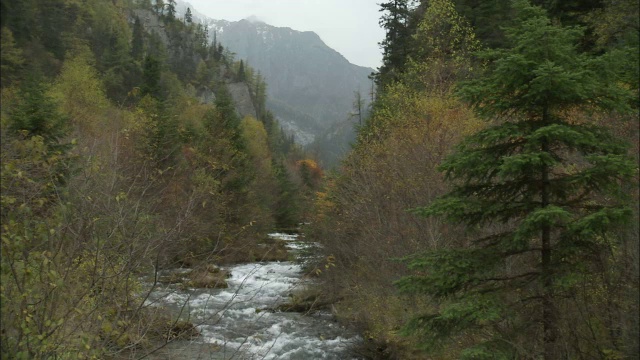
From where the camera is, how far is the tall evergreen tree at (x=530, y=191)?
255 inches

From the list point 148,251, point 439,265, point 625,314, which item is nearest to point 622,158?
point 625,314

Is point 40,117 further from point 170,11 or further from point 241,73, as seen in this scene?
point 170,11

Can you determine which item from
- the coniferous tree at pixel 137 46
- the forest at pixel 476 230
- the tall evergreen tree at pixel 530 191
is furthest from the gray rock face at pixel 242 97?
the tall evergreen tree at pixel 530 191

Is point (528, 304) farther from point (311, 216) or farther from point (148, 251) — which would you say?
point (311, 216)

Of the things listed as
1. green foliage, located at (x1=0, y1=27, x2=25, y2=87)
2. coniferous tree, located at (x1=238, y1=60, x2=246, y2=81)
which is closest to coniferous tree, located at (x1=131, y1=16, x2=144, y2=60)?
coniferous tree, located at (x1=238, y1=60, x2=246, y2=81)

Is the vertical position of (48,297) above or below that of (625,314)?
below

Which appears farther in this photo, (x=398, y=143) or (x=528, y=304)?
(x=398, y=143)

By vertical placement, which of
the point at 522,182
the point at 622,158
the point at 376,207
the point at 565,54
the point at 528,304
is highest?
the point at 565,54

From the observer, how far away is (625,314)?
6.21m

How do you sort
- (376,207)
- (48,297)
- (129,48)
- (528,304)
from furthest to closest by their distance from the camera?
1. (129,48)
2. (376,207)
3. (528,304)
4. (48,297)

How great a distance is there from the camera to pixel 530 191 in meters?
7.13

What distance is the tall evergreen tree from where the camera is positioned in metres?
6.47

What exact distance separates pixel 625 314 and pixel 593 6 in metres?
19.1

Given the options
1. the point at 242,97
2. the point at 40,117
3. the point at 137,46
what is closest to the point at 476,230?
the point at 40,117
